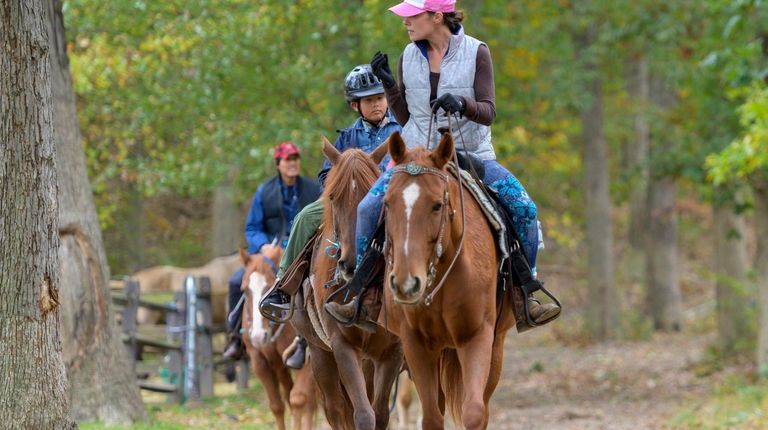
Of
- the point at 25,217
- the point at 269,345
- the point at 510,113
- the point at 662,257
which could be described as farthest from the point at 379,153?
Answer: the point at 662,257

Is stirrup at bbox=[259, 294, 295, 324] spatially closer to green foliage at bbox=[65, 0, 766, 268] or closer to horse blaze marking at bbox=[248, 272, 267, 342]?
horse blaze marking at bbox=[248, 272, 267, 342]

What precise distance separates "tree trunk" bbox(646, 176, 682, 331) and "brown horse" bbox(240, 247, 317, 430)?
19875mm

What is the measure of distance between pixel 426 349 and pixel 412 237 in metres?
1.17

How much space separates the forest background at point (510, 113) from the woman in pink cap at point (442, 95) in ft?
18.2

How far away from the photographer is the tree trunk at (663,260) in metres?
30.8

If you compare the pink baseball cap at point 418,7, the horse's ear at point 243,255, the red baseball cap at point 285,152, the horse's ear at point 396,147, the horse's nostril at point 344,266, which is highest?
the pink baseball cap at point 418,7

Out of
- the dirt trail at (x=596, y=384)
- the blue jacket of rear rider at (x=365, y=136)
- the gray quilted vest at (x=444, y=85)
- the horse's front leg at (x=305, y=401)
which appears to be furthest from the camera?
the dirt trail at (x=596, y=384)

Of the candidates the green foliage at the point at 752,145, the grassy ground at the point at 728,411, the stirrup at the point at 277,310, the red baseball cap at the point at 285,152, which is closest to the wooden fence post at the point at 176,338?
the red baseball cap at the point at 285,152

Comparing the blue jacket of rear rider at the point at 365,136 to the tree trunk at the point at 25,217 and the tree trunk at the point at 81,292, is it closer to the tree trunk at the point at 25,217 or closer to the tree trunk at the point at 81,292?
the tree trunk at the point at 25,217

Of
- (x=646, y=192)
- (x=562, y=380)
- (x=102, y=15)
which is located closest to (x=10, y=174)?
(x=102, y=15)

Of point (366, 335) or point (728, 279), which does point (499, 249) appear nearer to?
point (366, 335)

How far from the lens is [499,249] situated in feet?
26.5

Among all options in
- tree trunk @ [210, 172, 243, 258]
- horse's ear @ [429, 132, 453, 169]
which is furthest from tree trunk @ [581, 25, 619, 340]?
horse's ear @ [429, 132, 453, 169]

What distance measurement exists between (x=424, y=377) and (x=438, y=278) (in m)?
0.72
